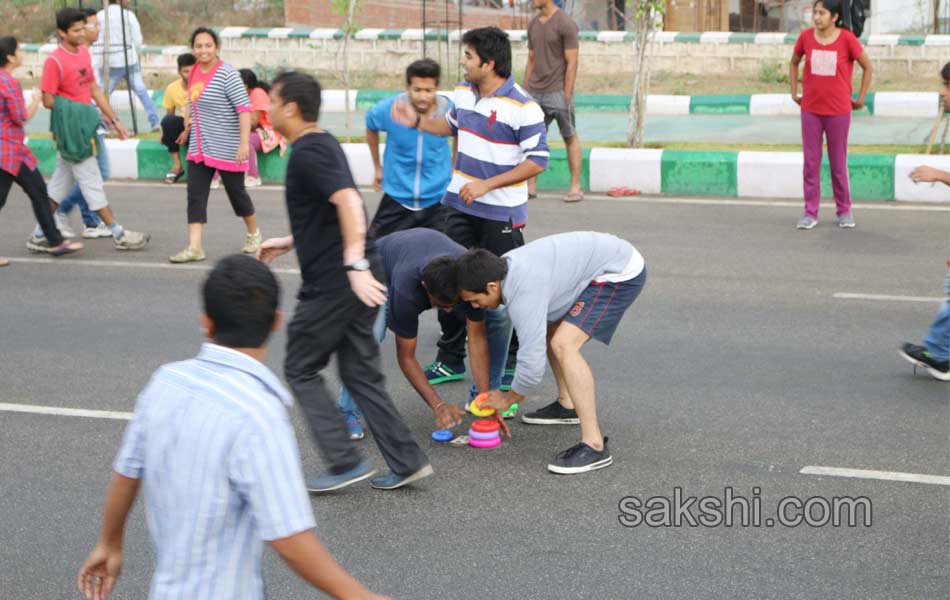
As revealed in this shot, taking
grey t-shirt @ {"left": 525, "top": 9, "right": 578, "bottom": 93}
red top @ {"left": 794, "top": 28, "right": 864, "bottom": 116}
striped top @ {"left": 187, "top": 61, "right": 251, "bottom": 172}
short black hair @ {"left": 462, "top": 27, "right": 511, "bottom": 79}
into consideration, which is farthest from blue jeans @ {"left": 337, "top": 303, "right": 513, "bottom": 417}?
grey t-shirt @ {"left": 525, "top": 9, "right": 578, "bottom": 93}

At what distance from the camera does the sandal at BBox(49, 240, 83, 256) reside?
9508mm

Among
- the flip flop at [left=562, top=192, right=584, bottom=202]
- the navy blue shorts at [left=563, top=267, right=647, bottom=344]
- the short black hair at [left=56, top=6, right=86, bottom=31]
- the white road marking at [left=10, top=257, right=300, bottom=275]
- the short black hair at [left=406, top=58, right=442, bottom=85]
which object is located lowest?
the white road marking at [left=10, top=257, right=300, bottom=275]

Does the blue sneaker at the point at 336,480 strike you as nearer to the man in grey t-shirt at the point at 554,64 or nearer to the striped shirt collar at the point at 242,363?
the striped shirt collar at the point at 242,363

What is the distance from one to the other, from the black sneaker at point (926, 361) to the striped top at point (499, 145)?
2174 mm

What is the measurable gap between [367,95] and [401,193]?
11431 mm

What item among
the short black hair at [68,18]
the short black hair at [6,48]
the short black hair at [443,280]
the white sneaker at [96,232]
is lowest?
the white sneaker at [96,232]

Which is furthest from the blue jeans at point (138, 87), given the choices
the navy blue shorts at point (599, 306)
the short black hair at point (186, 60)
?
the navy blue shorts at point (599, 306)

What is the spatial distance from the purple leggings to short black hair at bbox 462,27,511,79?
4.50m

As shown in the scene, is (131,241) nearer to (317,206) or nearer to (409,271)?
(409,271)

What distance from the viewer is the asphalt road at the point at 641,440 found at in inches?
172

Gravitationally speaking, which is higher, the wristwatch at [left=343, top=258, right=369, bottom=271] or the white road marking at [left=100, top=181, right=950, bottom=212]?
the wristwatch at [left=343, top=258, right=369, bottom=271]

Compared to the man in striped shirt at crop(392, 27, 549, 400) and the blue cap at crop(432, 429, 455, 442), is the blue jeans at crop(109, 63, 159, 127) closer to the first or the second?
the man in striped shirt at crop(392, 27, 549, 400)

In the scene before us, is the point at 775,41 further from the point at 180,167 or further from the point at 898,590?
the point at 898,590

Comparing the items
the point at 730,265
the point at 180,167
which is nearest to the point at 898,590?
the point at 730,265
